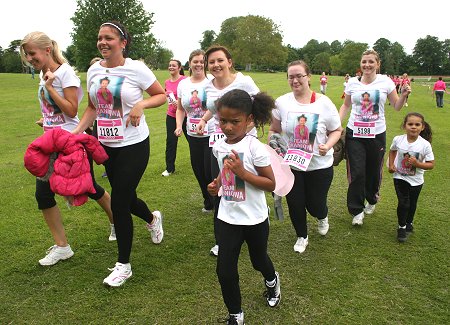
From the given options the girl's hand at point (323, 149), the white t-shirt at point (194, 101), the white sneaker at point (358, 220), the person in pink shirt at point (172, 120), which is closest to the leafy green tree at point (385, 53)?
the person in pink shirt at point (172, 120)

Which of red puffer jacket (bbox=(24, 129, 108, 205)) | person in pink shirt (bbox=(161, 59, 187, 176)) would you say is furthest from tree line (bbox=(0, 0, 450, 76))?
red puffer jacket (bbox=(24, 129, 108, 205))

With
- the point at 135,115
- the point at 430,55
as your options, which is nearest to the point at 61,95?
the point at 135,115

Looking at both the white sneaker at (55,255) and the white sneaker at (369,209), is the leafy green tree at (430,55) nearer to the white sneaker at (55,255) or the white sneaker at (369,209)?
the white sneaker at (369,209)

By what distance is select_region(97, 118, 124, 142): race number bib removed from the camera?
3.48m

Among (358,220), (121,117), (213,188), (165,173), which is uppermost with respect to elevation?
(121,117)

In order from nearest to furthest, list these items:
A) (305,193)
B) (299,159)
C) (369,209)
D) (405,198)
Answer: (299,159) → (305,193) → (405,198) → (369,209)

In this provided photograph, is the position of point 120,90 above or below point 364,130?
above

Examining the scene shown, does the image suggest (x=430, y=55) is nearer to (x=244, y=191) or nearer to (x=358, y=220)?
(x=358, y=220)

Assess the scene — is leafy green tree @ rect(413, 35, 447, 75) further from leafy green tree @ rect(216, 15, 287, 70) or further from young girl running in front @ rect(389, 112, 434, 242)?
young girl running in front @ rect(389, 112, 434, 242)

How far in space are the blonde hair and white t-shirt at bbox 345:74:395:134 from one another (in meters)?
3.43

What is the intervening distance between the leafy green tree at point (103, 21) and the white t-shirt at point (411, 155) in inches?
1435

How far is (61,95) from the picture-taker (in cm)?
369

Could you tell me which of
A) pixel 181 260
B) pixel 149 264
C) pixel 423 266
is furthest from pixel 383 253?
pixel 149 264

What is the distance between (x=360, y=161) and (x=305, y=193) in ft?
3.59
